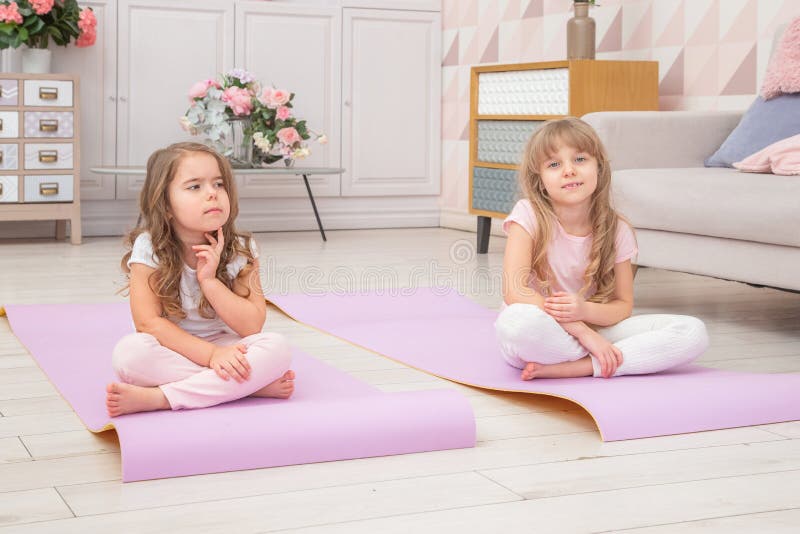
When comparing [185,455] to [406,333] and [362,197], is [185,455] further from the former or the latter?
[362,197]

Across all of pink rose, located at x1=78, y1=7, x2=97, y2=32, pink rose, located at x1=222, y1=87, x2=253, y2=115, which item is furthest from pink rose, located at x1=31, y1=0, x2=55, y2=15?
pink rose, located at x1=222, y1=87, x2=253, y2=115

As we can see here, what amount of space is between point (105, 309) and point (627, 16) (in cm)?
240

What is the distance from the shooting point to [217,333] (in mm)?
1892

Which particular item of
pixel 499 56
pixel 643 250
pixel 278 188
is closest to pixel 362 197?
pixel 278 188

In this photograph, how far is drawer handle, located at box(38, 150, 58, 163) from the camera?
443cm

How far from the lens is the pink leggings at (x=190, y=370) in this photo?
1.69 metres

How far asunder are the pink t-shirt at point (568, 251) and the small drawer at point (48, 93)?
9.31 ft

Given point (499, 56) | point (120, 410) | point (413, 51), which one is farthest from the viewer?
point (413, 51)

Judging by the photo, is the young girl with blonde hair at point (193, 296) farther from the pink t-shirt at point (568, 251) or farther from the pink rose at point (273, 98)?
the pink rose at point (273, 98)

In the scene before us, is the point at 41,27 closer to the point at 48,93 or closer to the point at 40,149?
the point at 48,93

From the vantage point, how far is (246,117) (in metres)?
4.69

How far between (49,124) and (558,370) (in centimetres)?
307

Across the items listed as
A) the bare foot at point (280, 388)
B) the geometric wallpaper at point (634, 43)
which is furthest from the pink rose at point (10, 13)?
the bare foot at point (280, 388)

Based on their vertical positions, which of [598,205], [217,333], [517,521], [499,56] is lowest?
[517,521]
